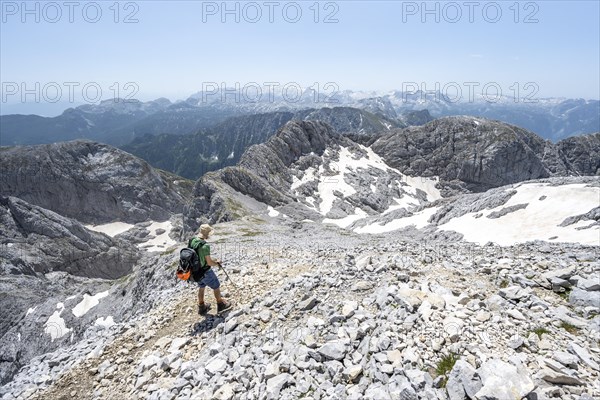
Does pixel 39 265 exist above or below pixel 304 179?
below

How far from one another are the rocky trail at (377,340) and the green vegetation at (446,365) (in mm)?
29

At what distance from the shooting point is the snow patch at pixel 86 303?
40875mm

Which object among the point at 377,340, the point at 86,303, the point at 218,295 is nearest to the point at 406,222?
the point at 86,303

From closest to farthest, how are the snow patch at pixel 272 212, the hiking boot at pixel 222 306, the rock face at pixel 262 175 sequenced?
the hiking boot at pixel 222 306 < the rock face at pixel 262 175 < the snow patch at pixel 272 212

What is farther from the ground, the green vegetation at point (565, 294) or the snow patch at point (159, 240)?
the green vegetation at point (565, 294)

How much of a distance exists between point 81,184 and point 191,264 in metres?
180

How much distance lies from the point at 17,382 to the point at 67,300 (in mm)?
37669

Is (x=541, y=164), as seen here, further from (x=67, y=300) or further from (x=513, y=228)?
(x=67, y=300)

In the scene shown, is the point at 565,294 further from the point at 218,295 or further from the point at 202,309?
the point at 202,309

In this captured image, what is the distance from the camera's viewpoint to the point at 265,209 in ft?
298

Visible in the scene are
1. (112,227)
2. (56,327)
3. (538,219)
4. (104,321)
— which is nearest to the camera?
(104,321)

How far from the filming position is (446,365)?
24.9ft

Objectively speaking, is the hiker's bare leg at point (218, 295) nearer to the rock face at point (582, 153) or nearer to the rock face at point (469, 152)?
the rock face at point (469, 152)

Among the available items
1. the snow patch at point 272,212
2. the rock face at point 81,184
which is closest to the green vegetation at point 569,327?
the snow patch at point 272,212
